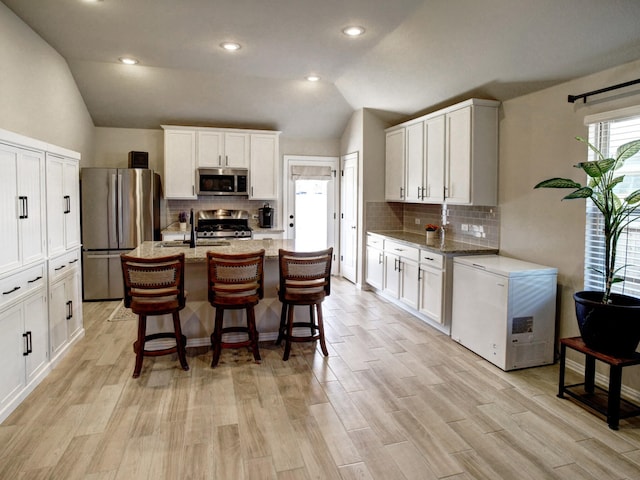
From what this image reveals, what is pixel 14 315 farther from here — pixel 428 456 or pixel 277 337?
pixel 428 456

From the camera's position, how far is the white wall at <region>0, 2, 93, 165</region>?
3809 mm

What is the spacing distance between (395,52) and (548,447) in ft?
12.4

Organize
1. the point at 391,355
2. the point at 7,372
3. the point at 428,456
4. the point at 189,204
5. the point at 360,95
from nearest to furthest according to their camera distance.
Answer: the point at 428,456 < the point at 7,372 < the point at 391,355 < the point at 360,95 < the point at 189,204

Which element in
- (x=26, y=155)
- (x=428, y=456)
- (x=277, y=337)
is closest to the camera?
(x=428, y=456)

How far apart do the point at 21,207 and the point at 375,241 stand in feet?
13.9

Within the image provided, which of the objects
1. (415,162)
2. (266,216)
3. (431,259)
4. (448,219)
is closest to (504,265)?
(431,259)

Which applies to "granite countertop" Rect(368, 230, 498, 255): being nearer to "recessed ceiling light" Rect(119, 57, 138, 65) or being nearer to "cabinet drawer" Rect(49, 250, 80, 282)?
"cabinet drawer" Rect(49, 250, 80, 282)

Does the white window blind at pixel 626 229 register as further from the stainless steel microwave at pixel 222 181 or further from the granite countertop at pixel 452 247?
the stainless steel microwave at pixel 222 181

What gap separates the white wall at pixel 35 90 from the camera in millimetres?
3809

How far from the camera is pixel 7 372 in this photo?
9.16 feet

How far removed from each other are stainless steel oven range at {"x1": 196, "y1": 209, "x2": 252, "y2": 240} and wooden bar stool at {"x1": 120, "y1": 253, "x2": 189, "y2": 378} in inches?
119

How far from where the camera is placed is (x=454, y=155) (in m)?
4.60

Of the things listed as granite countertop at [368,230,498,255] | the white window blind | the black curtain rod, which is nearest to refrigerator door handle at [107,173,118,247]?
granite countertop at [368,230,498,255]

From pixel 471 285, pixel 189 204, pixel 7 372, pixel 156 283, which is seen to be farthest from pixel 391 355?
pixel 189 204
